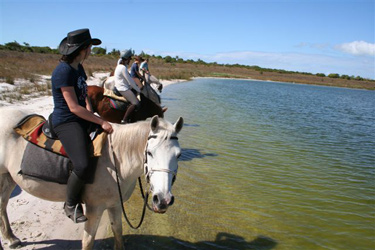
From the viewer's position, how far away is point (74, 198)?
286 cm

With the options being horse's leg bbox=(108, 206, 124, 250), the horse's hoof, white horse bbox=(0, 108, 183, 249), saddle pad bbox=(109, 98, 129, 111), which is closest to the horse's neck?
white horse bbox=(0, 108, 183, 249)

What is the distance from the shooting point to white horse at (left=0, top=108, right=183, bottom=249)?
8.41 feet

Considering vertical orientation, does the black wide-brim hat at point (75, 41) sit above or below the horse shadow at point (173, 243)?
above

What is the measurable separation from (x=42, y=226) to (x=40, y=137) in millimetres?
1884

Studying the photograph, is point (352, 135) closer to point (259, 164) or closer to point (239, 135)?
point (239, 135)

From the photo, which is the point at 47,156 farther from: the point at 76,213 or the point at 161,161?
the point at 161,161

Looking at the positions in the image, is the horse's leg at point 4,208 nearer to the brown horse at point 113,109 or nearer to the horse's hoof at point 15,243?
the horse's hoof at point 15,243

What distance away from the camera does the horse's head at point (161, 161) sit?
239 centimetres

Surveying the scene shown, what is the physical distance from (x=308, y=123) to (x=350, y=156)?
22.8 ft

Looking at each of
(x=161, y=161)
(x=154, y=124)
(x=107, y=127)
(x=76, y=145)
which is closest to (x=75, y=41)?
(x=107, y=127)

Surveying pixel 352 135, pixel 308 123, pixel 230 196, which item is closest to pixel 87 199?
pixel 230 196

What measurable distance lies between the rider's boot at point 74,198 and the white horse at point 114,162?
93mm

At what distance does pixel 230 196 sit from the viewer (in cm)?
607

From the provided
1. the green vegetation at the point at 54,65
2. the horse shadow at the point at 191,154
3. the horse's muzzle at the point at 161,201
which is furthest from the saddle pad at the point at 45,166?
the green vegetation at the point at 54,65
